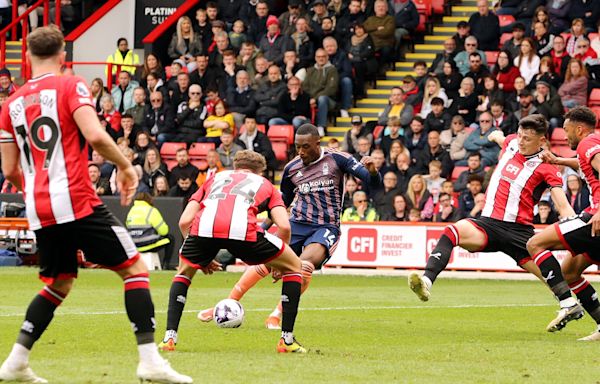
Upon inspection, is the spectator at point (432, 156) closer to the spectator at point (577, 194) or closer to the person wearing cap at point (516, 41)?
the person wearing cap at point (516, 41)

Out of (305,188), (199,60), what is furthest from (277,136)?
(305,188)

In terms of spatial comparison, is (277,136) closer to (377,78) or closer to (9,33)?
(377,78)

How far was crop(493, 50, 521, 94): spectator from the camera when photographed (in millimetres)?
24531

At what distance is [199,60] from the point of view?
27484mm

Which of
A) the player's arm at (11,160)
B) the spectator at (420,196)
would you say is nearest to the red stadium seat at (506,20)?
the spectator at (420,196)

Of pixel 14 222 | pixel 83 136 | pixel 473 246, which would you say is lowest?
pixel 14 222

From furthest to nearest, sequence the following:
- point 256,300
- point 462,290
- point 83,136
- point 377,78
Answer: point 377,78 < point 462,290 < point 256,300 < point 83,136

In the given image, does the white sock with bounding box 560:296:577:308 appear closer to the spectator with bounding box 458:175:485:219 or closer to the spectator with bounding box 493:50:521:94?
the spectator with bounding box 458:175:485:219

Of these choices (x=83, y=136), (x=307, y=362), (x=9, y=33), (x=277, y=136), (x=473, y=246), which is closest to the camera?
(x=83, y=136)

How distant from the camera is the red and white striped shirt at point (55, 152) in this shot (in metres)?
7.67

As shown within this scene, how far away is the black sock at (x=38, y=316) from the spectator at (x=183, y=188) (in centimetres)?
1643

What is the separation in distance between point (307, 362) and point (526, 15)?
18.3m

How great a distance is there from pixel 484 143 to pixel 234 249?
559 inches

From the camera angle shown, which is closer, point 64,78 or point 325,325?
point 64,78
